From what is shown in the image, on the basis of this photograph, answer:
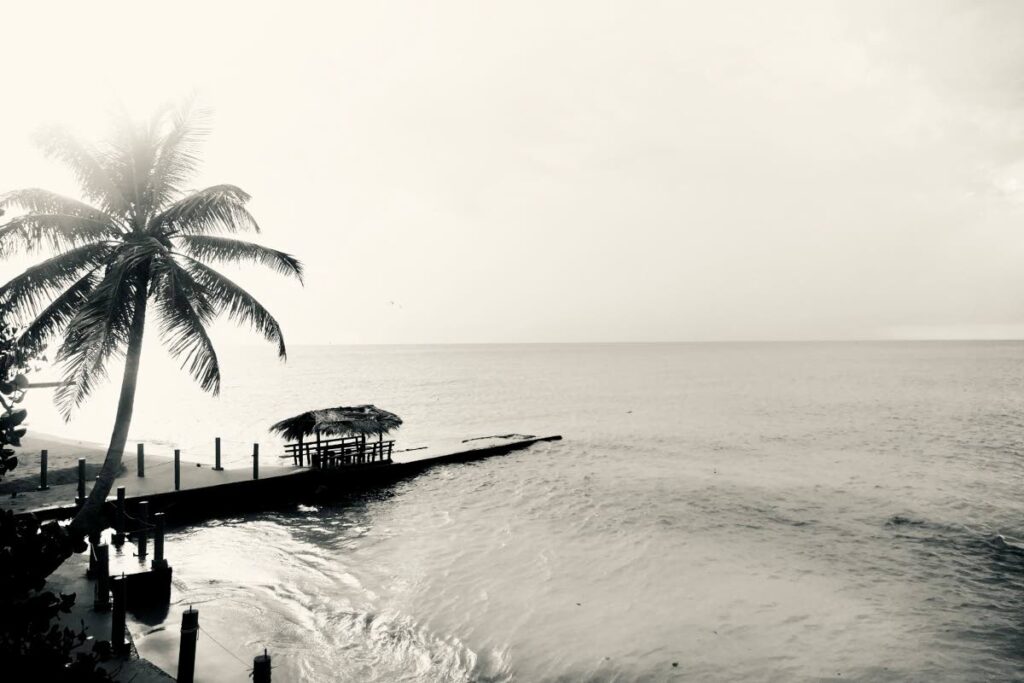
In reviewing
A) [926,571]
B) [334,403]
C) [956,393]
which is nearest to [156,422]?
[334,403]

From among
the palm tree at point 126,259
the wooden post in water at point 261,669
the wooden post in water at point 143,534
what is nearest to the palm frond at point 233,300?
the palm tree at point 126,259

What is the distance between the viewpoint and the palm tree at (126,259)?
41.9 feet

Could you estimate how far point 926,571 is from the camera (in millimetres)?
16812

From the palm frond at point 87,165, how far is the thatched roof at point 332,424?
1203cm

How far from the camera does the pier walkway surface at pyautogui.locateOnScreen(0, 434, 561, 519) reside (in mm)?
17000

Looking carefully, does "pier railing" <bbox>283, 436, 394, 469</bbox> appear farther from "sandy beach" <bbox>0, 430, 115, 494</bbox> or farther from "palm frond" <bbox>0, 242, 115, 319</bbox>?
"palm frond" <bbox>0, 242, 115, 319</bbox>

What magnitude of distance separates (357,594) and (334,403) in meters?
59.2

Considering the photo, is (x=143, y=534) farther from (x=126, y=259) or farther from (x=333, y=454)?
(x=333, y=454)

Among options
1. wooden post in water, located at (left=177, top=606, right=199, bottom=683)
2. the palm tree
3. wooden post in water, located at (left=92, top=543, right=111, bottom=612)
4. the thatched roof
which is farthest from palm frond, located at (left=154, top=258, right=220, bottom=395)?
the thatched roof

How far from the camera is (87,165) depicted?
13500 millimetres

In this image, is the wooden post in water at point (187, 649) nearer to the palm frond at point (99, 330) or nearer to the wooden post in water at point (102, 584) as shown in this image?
the wooden post in water at point (102, 584)

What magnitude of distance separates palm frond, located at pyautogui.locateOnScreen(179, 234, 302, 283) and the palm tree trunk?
1.71 meters

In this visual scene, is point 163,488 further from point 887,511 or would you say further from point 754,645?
point 887,511

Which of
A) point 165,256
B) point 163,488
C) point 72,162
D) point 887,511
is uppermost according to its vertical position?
point 72,162
